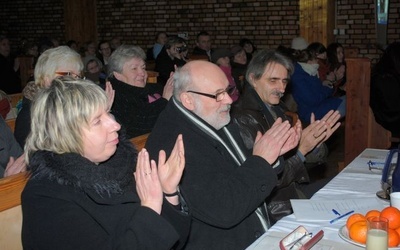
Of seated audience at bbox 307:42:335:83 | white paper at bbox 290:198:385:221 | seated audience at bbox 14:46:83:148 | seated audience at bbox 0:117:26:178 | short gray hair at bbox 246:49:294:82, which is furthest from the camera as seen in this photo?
seated audience at bbox 307:42:335:83

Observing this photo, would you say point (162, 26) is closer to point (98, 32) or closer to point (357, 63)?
point (98, 32)

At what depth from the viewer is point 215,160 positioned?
2.22 m

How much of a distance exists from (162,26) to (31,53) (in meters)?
2.64

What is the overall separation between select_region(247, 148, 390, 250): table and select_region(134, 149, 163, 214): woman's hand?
42 centimetres

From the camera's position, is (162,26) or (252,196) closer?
(252,196)

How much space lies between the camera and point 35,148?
5.95 feet

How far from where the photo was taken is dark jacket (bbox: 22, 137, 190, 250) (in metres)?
1.65

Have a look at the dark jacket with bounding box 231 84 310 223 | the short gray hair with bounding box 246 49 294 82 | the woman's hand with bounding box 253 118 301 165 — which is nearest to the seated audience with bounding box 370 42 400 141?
the short gray hair with bounding box 246 49 294 82

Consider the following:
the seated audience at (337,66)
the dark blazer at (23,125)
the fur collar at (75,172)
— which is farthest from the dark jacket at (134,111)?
the seated audience at (337,66)

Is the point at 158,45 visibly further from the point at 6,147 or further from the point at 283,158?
the point at 283,158

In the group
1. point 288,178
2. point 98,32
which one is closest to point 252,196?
point 288,178

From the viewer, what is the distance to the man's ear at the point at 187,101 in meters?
2.34

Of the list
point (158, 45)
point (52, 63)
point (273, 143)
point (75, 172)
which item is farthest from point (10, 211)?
point (158, 45)

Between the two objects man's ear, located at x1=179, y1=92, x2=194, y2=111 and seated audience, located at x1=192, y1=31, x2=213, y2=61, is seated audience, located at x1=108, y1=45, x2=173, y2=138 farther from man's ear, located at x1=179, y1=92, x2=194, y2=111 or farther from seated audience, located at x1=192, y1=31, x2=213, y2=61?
seated audience, located at x1=192, y1=31, x2=213, y2=61
